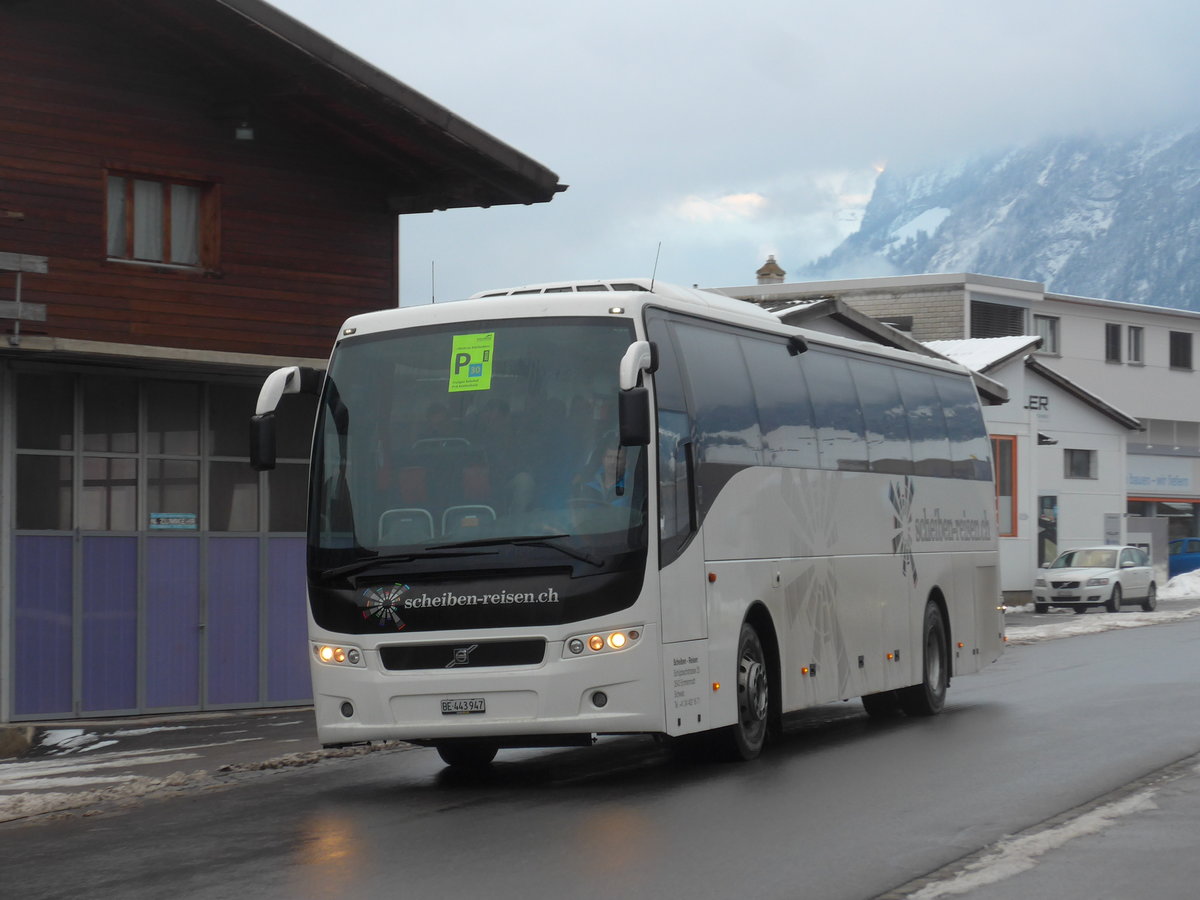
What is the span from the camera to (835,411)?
15500 millimetres

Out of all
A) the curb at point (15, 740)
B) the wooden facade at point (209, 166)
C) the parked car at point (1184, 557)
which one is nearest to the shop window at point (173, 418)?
the wooden facade at point (209, 166)

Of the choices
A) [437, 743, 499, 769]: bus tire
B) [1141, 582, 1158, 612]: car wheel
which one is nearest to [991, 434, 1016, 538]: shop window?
[1141, 582, 1158, 612]: car wheel

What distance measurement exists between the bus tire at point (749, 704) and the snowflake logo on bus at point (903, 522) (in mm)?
3588

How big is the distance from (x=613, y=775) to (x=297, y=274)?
Result: 9987mm

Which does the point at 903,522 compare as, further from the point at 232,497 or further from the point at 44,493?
the point at 44,493

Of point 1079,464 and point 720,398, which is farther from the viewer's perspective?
point 1079,464

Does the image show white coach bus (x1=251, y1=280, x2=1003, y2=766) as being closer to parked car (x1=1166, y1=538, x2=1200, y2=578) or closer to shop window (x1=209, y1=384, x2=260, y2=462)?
shop window (x1=209, y1=384, x2=260, y2=462)

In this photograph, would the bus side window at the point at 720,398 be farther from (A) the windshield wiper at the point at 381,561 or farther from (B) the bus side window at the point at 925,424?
(B) the bus side window at the point at 925,424

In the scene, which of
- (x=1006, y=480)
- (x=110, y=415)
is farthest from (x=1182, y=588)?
(x=110, y=415)

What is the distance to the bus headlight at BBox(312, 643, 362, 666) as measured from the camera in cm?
1191

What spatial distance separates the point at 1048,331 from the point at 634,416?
5719 cm

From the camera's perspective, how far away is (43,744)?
1762cm

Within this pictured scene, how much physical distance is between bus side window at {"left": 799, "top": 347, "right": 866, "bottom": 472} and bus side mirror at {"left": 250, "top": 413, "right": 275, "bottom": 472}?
15.5 feet

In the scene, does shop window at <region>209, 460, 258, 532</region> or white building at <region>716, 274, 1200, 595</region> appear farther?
white building at <region>716, 274, 1200, 595</region>
